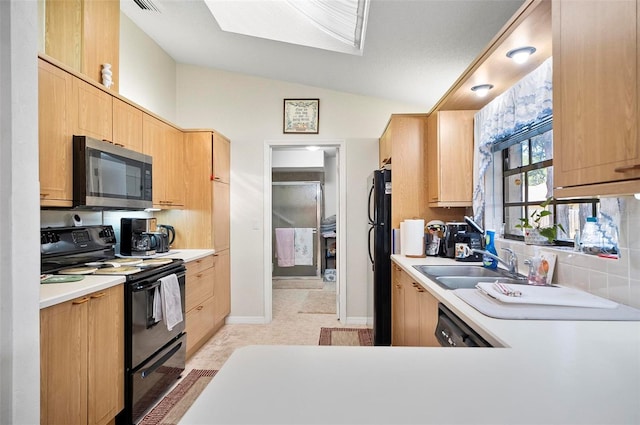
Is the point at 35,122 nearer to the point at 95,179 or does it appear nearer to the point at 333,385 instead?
the point at 95,179

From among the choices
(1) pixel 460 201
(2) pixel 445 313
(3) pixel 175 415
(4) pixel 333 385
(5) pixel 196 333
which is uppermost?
(1) pixel 460 201

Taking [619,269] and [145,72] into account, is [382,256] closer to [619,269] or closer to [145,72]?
[619,269]

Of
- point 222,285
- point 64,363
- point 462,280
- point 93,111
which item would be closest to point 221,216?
point 222,285

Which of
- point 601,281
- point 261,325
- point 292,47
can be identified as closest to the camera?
point 601,281

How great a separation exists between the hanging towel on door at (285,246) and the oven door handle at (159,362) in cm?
348

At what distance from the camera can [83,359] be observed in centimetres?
158

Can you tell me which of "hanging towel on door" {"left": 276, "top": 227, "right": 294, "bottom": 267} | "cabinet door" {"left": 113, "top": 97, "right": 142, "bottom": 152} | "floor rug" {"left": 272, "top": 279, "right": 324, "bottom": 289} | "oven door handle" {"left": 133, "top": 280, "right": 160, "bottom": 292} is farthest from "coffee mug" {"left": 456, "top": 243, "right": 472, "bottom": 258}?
"hanging towel on door" {"left": 276, "top": 227, "right": 294, "bottom": 267}

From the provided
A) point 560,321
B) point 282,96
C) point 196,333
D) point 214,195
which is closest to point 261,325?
point 196,333

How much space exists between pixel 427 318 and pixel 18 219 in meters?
1.86

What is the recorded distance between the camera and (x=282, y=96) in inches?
148

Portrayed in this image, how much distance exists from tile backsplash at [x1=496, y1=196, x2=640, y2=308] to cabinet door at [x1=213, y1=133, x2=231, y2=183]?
2.94m

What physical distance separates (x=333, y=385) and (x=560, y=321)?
89 cm

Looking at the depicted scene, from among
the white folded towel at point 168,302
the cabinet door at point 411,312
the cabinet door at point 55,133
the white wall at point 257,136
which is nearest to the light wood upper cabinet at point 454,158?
the cabinet door at point 411,312

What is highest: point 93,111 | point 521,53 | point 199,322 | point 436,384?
point 521,53
